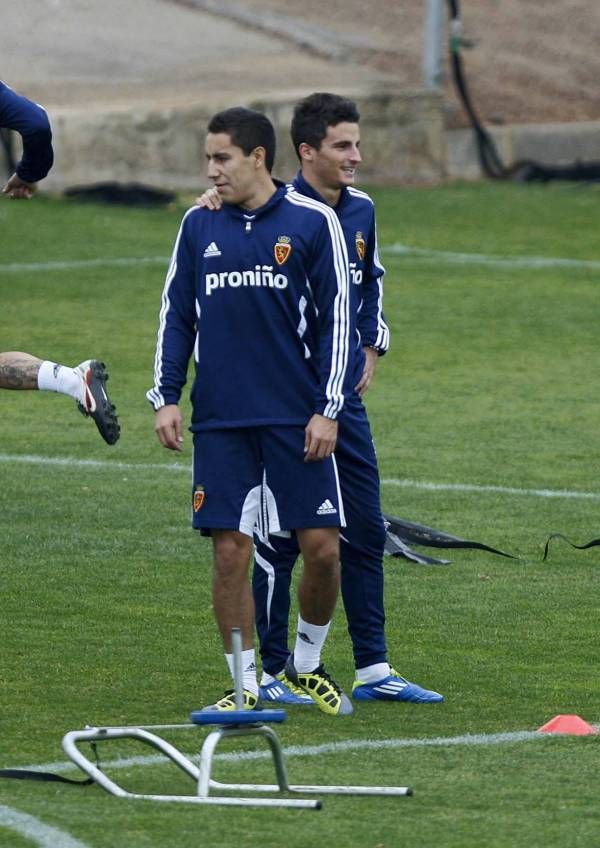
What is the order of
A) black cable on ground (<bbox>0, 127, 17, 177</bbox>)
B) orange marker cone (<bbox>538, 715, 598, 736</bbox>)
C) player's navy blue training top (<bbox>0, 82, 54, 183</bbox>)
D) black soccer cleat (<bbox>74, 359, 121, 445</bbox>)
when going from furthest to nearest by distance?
black cable on ground (<bbox>0, 127, 17, 177</bbox>)
player's navy blue training top (<bbox>0, 82, 54, 183</bbox>)
black soccer cleat (<bbox>74, 359, 121, 445</bbox>)
orange marker cone (<bbox>538, 715, 598, 736</bbox>)

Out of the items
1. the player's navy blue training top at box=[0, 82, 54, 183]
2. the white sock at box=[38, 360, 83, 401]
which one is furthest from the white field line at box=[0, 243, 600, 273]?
the white sock at box=[38, 360, 83, 401]

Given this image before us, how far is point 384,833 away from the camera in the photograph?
5.29 m

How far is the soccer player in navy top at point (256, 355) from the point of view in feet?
21.5

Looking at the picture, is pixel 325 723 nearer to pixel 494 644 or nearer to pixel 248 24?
pixel 494 644

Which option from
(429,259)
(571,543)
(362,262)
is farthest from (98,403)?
(429,259)

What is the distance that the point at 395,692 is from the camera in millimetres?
7062

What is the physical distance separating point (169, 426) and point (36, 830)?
181cm

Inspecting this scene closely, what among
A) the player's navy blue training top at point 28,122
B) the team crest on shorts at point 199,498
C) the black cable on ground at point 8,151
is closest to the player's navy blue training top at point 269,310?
the team crest on shorts at point 199,498

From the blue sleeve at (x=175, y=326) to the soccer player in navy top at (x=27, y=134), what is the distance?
1.67 m

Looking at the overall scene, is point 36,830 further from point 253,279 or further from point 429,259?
point 429,259

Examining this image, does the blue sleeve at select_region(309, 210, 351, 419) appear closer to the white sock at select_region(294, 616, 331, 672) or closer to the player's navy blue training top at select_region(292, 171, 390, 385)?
the player's navy blue training top at select_region(292, 171, 390, 385)

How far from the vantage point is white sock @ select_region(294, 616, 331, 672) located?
703cm

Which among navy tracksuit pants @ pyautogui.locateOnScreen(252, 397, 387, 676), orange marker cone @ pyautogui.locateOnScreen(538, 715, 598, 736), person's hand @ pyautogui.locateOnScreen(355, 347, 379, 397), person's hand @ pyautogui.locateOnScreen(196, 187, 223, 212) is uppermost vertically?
person's hand @ pyautogui.locateOnScreen(196, 187, 223, 212)

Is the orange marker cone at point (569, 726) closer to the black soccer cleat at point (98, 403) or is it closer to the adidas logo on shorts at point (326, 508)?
the adidas logo on shorts at point (326, 508)
